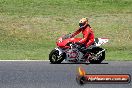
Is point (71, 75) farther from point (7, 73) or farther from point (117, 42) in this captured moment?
point (117, 42)

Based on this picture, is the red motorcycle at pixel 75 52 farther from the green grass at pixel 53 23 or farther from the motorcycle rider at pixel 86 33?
the green grass at pixel 53 23

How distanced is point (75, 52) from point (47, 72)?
2.98m

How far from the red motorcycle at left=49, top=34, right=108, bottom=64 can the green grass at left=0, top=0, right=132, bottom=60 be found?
2326 millimetres

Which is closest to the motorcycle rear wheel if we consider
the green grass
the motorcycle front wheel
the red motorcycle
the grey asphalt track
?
the red motorcycle

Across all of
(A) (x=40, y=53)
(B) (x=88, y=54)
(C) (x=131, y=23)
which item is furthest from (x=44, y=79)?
(C) (x=131, y=23)

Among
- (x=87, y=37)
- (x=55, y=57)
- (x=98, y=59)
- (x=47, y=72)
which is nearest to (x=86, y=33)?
(x=87, y=37)

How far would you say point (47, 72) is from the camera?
53.1 ft

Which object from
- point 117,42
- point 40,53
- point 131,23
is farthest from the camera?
point 131,23

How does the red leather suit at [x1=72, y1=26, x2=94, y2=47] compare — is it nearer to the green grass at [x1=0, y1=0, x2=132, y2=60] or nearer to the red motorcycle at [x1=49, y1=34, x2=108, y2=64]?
the red motorcycle at [x1=49, y1=34, x2=108, y2=64]

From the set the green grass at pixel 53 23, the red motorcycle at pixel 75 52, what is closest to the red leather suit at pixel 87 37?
the red motorcycle at pixel 75 52

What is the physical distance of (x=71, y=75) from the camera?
1561cm

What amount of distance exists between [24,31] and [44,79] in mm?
13779

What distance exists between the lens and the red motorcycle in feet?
61.4

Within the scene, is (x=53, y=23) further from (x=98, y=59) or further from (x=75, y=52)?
(x=98, y=59)
